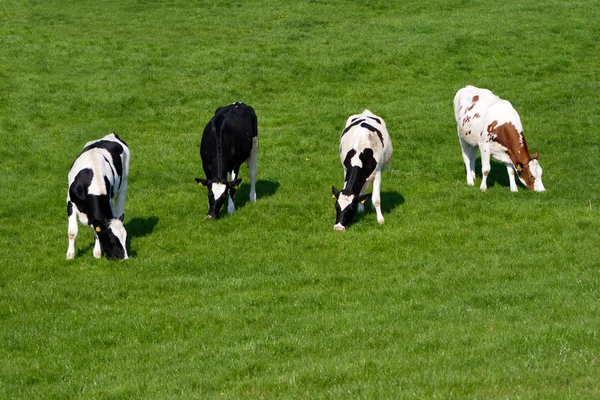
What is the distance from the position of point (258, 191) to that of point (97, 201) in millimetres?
6431

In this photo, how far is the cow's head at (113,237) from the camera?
1677cm

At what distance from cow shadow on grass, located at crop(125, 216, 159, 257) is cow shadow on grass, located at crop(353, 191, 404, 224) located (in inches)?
189

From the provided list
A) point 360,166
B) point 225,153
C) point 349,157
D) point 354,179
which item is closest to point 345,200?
point 354,179

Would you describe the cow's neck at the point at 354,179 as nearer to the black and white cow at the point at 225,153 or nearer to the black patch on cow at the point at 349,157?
the black patch on cow at the point at 349,157

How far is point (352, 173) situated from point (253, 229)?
2.61 metres

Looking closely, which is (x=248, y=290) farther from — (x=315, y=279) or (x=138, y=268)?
(x=138, y=268)

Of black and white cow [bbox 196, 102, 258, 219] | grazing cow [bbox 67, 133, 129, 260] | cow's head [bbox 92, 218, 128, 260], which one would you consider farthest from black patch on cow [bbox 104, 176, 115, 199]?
black and white cow [bbox 196, 102, 258, 219]

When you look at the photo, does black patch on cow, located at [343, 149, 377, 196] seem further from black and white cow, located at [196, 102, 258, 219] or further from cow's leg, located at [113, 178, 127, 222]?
cow's leg, located at [113, 178, 127, 222]

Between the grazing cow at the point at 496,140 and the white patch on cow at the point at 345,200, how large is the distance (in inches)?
177

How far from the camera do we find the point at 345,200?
1873cm

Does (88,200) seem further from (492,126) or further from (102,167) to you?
Answer: (492,126)

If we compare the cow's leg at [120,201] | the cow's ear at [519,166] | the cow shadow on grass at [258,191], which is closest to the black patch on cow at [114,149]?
the cow's leg at [120,201]

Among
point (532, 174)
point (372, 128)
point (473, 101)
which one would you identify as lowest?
point (532, 174)

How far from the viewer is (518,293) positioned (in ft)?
44.6
